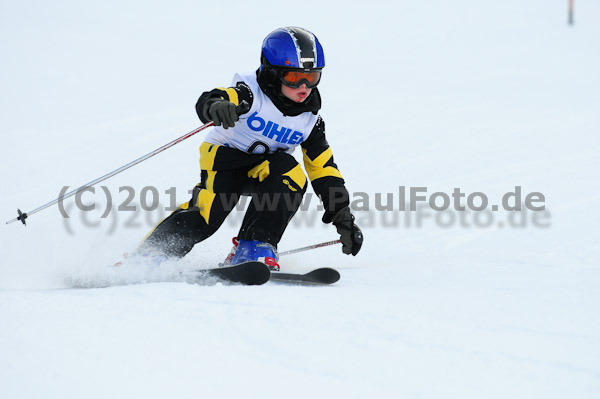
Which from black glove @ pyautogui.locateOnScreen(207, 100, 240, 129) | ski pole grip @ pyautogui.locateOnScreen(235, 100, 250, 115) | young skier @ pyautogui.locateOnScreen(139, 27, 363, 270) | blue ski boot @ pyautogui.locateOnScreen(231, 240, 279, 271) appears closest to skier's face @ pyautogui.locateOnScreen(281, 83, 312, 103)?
young skier @ pyautogui.locateOnScreen(139, 27, 363, 270)

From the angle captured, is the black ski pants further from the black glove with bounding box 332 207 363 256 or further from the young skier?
the black glove with bounding box 332 207 363 256

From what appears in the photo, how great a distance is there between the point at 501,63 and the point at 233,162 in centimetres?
891

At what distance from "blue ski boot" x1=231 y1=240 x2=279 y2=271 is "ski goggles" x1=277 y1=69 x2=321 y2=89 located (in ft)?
2.67

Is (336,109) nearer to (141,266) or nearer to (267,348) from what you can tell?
(141,266)

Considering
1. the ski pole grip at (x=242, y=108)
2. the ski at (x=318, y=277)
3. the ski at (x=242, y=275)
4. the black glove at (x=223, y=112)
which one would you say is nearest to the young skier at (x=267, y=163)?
the ski pole grip at (x=242, y=108)

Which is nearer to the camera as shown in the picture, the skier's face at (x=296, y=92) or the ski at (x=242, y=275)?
the ski at (x=242, y=275)

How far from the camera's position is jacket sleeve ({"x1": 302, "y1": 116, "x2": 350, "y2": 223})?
3.72 metres

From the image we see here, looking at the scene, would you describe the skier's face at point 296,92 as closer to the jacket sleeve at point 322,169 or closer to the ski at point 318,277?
the jacket sleeve at point 322,169

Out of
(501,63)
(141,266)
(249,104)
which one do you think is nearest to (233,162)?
Result: (249,104)

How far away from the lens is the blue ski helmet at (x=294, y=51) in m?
3.40

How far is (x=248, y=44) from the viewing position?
41.2 ft

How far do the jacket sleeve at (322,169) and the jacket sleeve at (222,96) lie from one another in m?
0.44

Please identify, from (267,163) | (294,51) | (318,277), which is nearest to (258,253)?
(318,277)

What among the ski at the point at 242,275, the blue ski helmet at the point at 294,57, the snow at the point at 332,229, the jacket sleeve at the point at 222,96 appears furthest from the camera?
the blue ski helmet at the point at 294,57
